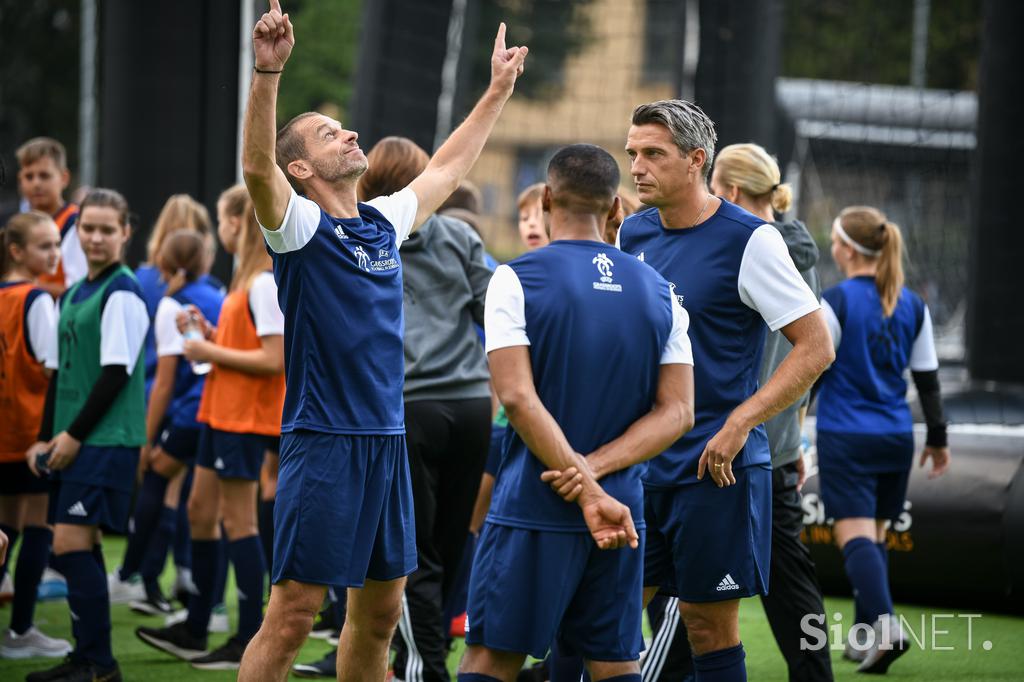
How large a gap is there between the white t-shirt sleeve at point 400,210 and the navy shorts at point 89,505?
1.89 meters

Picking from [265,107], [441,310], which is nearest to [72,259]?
[441,310]

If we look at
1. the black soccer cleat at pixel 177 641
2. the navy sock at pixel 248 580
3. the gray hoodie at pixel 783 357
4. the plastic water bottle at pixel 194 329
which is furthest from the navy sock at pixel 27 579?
the gray hoodie at pixel 783 357

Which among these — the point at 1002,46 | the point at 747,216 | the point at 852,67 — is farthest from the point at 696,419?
the point at 852,67

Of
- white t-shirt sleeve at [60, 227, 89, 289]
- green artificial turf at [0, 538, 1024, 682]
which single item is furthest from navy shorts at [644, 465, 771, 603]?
white t-shirt sleeve at [60, 227, 89, 289]

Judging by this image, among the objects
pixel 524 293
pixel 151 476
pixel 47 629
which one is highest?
pixel 524 293

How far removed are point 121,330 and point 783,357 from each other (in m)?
2.57

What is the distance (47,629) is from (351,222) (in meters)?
3.66

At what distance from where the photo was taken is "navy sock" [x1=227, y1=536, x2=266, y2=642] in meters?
5.61

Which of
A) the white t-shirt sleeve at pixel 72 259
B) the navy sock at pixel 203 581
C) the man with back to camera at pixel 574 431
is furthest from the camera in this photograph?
the white t-shirt sleeve at pixel 72 259

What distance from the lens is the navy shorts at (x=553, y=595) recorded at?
10.9 feet

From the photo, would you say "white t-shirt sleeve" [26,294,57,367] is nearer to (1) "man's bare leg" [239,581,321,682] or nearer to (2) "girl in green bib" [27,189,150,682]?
(2) "girl in green bib" [27,189,150,682]

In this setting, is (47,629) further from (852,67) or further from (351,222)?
(852,67)

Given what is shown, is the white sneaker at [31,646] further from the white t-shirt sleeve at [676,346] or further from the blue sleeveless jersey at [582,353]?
the white t-shirt sleeve at [676,346]

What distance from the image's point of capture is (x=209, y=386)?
5.86 m
